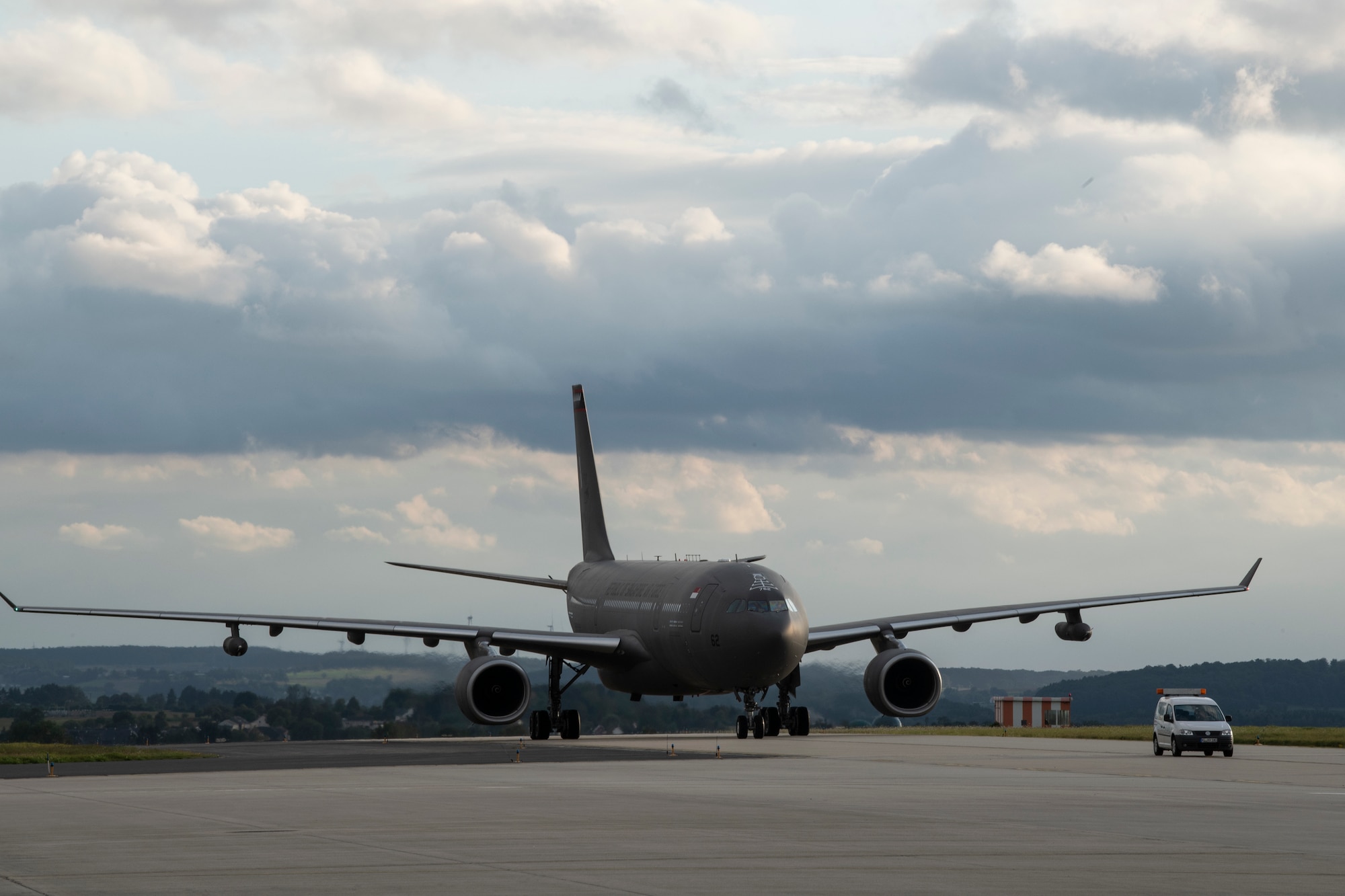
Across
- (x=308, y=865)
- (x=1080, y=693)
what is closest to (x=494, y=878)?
(x=308, y=865)

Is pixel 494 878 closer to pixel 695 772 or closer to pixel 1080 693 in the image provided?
pixel 695 772

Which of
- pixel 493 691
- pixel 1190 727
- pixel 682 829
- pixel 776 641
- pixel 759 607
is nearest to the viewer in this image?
pixel 682 829

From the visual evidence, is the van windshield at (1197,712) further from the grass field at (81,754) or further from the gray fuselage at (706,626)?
the grass field at (81,754)

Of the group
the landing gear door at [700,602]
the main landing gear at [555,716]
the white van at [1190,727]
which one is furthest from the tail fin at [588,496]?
the white van at [1190,727]

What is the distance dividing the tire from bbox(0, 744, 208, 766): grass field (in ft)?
45.1

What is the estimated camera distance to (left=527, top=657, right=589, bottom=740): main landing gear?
189 feet

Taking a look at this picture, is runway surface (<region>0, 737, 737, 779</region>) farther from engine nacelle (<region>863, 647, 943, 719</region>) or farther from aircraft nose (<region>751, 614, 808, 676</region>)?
engine nacelle (<region>863, 647, 943, 719</region>)

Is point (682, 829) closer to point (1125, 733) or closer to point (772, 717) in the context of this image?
point (772, 717)

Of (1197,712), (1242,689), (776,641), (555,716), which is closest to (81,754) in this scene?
(555,716)

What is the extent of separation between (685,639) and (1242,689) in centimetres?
7371

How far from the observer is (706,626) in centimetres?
5031

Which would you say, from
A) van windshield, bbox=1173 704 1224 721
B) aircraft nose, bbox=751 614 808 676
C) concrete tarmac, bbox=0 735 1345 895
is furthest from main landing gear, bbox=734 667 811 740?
concrete tarmac, bbox=0 735 1345 895

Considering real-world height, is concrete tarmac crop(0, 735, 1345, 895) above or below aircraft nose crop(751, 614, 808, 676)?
below

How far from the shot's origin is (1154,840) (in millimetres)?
21562
